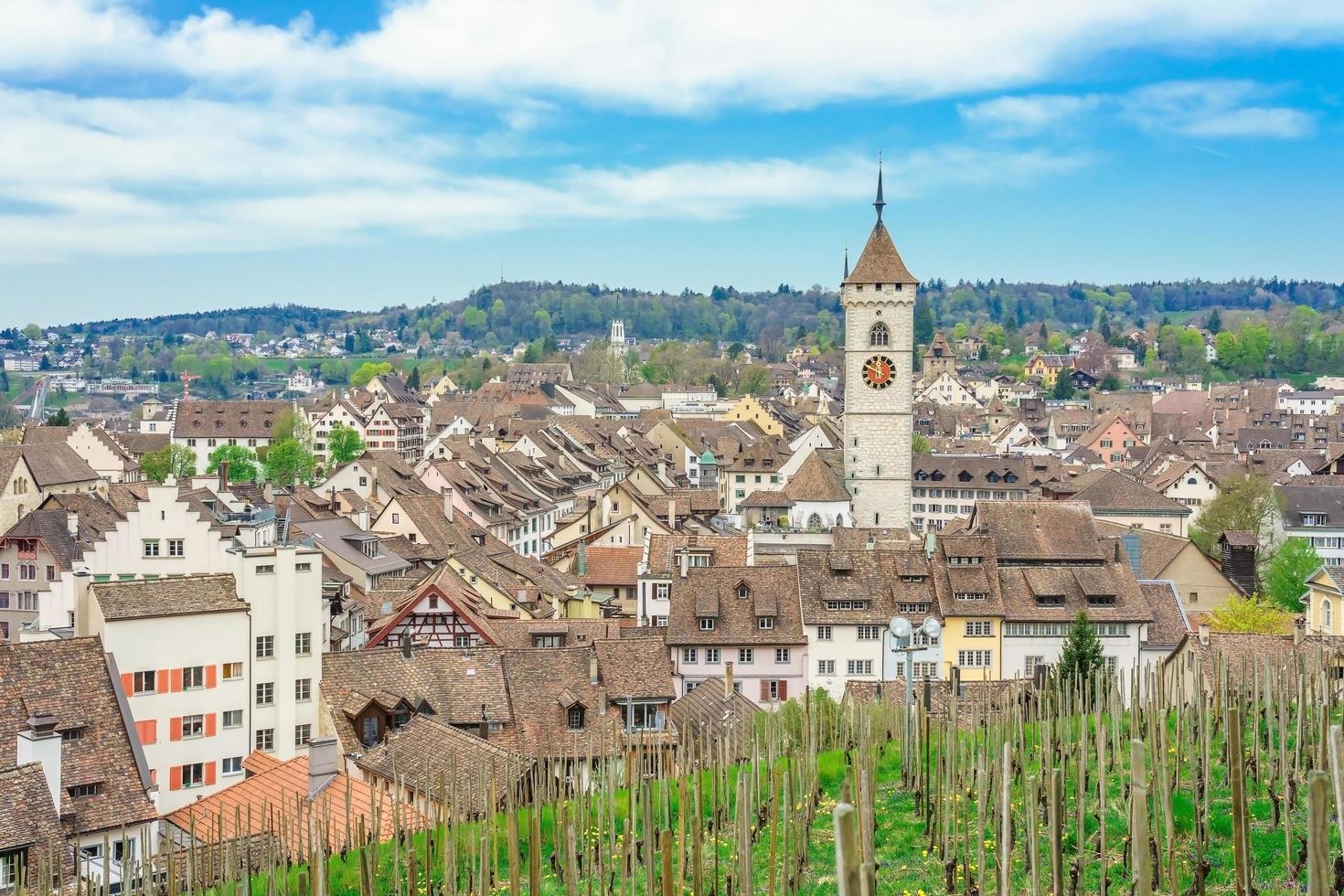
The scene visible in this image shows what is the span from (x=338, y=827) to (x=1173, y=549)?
1718 inches

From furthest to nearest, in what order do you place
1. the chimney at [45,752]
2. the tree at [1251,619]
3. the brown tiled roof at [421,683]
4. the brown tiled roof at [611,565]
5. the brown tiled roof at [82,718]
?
the brown tiled roof at [611,565]
the tree at [1251,619]
the brown tiled roof at [421,683]
the brown tiled roof at [82,718]
the chimney at [45,752]

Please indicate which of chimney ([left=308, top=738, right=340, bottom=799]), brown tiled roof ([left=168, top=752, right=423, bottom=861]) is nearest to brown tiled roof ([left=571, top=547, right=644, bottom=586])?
brown tiled roof ([left=168, top=752, right=423, bottom=861])

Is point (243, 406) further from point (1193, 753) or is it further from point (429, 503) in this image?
point (1193, 753)

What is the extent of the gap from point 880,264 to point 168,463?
6391cm

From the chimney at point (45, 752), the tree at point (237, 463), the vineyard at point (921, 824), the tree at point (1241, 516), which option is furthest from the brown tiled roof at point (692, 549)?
the tree at point (237, 463)

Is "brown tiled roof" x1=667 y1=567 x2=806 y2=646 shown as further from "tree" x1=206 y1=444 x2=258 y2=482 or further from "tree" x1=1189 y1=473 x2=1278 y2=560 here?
"tree" x1=206 y1=444 x2=258 y2=482

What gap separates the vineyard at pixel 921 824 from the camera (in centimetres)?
1530

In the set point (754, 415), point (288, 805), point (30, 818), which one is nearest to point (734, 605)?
point (288, 805)

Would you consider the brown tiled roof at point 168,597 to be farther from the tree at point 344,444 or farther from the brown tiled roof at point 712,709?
the tree at point 344,444

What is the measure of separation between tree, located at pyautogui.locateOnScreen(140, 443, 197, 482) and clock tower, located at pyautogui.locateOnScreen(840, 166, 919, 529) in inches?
2182

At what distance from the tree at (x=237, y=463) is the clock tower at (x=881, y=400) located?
1800 inches

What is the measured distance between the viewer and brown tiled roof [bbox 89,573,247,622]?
34969mm

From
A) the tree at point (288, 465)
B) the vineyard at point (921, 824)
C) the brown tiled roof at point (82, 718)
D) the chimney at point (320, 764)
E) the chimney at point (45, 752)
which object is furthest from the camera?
the tree at point (288, 465)

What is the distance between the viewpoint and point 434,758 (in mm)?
29625
